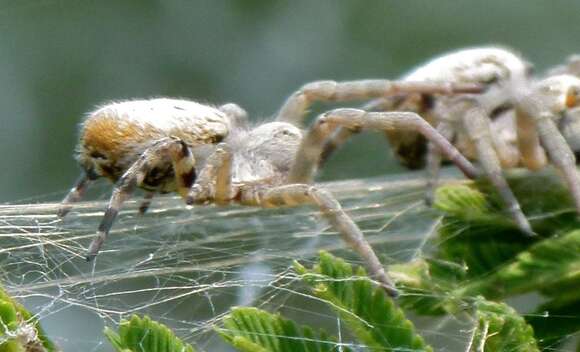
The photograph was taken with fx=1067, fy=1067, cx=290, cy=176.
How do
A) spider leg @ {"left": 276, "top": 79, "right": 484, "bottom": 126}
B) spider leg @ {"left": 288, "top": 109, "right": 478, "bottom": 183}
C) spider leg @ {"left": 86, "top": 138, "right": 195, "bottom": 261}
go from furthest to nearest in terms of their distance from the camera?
spider leg @ {"left": 276, "top": 79, "right": 484, "bottom": 126} → spider leg @ {"left": 288, "top": 109, "right": 478, "bottom": 183} → spider leg @ {"left": 86, "top": 138, "right": 195, "bottom": 261}

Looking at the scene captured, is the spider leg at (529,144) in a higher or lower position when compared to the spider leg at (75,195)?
higher

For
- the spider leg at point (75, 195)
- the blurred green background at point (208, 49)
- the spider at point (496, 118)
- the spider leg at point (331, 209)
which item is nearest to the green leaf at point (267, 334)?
the spider leg at point (331, 209)

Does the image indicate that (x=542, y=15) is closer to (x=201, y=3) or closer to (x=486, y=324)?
(x=201, y=3)

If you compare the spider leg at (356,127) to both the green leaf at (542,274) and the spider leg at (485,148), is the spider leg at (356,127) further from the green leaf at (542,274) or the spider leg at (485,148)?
the green leaf at (542,274)

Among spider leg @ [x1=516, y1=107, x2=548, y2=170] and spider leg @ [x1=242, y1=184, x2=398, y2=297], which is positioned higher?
spider leg @ [x1=516, y1=107, x2=548, y2=170]

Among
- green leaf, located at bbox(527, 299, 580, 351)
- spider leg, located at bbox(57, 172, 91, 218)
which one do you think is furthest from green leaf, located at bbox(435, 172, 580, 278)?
spider leg, located at bbox(57, 172, 91, 218)

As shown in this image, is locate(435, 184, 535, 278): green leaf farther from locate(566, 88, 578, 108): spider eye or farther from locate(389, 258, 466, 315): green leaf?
locate(566, 88, 578, 108): spider eye
